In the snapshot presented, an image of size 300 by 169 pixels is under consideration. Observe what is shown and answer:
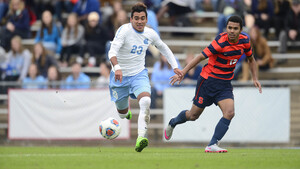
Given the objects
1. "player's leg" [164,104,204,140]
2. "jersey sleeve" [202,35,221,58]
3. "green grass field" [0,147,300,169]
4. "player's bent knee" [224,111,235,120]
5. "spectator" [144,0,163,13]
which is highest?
"spectator" [144,0,163,13]

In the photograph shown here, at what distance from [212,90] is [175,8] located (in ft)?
25.9

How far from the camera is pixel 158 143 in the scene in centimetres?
1407

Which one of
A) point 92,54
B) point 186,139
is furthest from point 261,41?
point 92,54

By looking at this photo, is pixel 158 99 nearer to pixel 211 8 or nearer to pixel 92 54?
pixel 92 54

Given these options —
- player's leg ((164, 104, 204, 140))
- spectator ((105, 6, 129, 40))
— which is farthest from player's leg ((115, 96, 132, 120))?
spectator ((105, 6, 129, 40))

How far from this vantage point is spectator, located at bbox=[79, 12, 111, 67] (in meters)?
16.6

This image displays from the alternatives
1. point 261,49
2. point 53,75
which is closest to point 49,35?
point 53,75

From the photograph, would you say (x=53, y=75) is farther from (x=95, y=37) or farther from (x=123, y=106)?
(x=123, y=106)

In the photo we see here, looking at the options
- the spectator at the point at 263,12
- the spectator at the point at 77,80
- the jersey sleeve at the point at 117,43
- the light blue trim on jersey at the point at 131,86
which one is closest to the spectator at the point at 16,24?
the spectator at the point at 77,80

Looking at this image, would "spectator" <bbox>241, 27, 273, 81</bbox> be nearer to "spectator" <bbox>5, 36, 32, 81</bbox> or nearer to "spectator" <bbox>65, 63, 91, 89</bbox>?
"spectator" <bbox>65, 63, 91, 89</bbox>

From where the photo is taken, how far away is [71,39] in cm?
1688

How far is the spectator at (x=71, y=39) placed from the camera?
16.8 meters

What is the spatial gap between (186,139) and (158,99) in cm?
122

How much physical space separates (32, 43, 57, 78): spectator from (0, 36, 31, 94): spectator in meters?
0.42
